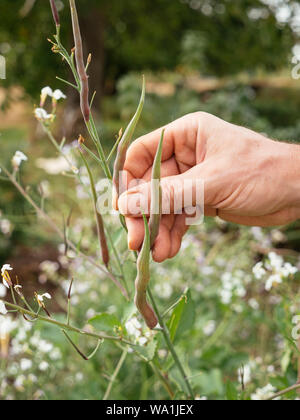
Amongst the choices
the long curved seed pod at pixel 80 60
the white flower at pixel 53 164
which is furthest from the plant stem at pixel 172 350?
the white flower at pixel 53 164

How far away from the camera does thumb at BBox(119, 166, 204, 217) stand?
2.81 ft

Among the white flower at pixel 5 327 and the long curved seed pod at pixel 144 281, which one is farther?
the white flower at pixel 5 327

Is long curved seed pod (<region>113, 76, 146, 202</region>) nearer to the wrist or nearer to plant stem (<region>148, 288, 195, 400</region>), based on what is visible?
plant stem (<region>148, 288, 195, 400</region>)

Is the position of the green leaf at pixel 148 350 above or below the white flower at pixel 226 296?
above

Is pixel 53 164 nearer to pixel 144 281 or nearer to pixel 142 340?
pixel 142 340

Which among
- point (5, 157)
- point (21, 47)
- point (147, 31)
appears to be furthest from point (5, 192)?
point (147, 31)

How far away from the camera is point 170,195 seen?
3.00 feet

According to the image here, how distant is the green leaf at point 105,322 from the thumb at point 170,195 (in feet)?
0.79

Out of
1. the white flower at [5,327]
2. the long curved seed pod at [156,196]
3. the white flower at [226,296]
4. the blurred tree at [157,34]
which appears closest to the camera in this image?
the long curved seed pod at [156,196]

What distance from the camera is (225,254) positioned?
2.37m

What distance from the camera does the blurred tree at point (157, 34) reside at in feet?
18.2

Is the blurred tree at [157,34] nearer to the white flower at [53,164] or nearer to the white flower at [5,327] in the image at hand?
the white flower at [53,164]

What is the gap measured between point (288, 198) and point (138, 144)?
378 millimetres
